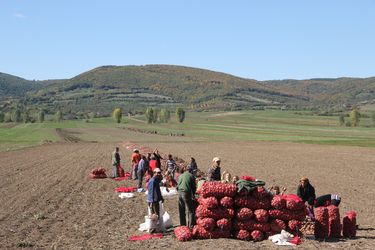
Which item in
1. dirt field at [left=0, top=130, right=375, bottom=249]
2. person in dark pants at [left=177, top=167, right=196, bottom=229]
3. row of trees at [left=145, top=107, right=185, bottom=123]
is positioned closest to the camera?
dirt field at [left=0, top=130, right=375, bottom=249]

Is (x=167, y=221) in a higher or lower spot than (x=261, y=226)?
lower

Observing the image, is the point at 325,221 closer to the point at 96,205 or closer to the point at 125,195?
the point at 96,205

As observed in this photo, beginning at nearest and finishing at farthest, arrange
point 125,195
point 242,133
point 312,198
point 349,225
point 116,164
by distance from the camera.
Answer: point 349,225, point 312,198, point 125,195, point 116,164, point 242,133

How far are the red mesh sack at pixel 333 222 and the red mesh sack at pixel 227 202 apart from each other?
2592 mm

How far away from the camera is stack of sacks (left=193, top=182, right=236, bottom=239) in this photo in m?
13.7

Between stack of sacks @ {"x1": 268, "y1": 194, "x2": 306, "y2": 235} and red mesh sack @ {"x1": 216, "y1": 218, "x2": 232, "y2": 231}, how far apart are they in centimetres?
112

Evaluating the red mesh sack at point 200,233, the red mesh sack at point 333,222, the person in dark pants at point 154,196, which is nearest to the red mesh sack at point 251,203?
A: the red mesh sack at point 200,233

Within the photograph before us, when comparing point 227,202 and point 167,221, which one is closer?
point 227,202

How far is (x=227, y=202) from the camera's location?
13.7 metres

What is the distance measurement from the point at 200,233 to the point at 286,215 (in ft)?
7.53

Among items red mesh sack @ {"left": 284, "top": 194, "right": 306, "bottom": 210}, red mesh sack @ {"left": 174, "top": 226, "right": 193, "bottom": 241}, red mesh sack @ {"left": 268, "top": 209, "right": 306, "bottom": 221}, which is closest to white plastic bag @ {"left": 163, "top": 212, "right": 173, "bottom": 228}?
red mesh sack @ {"left": 174, "top": 226, "right": 193, "bottom": 241}

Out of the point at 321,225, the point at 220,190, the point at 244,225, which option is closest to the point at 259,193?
the point at 244,225

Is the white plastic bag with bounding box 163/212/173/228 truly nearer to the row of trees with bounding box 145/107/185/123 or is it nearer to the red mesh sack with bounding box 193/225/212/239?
the red mesh sack with bounding box 193/225/212/239

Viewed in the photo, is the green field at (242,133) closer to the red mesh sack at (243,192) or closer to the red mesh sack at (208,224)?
the red mesh sack at (208,224)
